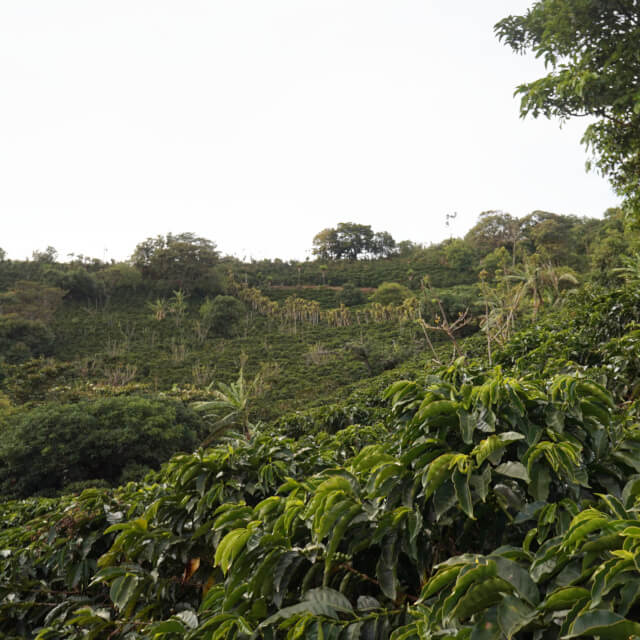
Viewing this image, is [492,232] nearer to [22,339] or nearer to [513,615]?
[22,339]

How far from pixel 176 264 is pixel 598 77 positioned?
25.3 m

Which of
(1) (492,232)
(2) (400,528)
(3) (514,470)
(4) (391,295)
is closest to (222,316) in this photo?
(4) (391,295)

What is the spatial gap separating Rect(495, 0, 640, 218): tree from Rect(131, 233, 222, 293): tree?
2389cm

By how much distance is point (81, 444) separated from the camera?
733 cm

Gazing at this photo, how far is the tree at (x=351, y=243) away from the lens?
3947cm

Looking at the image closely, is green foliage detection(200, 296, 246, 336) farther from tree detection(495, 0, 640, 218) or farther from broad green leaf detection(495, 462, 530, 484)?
broad green leaf detection(495, 462, 530, 484)

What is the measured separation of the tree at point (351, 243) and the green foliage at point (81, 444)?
3290 cm

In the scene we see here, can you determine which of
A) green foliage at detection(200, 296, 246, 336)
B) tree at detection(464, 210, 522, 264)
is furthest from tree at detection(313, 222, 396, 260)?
green foliage at detection(200, 296, 246, 336)

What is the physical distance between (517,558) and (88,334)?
22.9m

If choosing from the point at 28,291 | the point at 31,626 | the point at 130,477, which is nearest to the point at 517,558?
the point at 31,626

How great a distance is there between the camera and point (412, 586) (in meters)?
1.10

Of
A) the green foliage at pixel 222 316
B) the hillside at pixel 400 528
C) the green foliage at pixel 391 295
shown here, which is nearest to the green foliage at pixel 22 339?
the green foliage at pixel 222 316

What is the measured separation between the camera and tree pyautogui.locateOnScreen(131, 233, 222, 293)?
2638cm

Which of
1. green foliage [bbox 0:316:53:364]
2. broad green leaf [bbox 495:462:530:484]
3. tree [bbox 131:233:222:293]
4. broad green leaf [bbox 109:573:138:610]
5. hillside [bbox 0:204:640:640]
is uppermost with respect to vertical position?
tree [bbox 131:233:222:293]
